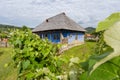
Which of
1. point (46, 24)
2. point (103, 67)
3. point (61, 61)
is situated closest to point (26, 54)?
point (61, 61)

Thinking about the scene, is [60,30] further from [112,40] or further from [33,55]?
[112,40]

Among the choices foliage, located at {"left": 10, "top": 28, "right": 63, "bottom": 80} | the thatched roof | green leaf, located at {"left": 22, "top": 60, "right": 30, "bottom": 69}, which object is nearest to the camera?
foliage, located at {"left": 10, "top": 28, "right": 63, "bottom": 80}

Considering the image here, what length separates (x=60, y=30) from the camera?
4106 centimetres

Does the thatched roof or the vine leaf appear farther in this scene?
the thatched roof

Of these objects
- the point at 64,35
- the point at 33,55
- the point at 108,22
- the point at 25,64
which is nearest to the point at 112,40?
the point at 108,22

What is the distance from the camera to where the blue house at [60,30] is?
135ft

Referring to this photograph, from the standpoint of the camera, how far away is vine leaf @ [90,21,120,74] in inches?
24.1

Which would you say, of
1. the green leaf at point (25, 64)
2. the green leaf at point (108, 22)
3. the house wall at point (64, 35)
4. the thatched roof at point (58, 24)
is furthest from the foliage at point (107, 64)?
the thatched roof at point (58, 24)

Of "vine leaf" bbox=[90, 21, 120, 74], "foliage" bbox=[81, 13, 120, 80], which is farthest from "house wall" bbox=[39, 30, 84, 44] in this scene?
"vine leaf" bbox=[90, 21, 120, 74]

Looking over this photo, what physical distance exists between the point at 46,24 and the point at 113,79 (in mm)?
45228

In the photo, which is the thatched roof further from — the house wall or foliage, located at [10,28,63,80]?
foliage, located at [10,28,63,80]

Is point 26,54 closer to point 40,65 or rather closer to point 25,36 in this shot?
point 40,65

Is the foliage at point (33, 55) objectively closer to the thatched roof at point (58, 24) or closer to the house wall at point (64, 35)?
the house wall at point (64, 35)

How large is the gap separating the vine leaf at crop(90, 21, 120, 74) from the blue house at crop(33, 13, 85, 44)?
38331 mm
